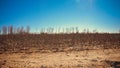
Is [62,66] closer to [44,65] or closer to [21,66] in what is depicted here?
[44,65]

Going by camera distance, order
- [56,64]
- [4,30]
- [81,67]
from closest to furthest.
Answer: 1. [81,67]
2. [56,64]
3. [4,30]

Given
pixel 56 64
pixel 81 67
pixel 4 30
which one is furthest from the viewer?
pixel 4 30

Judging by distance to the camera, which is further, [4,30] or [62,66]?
[4,30]

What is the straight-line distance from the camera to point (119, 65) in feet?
29.2

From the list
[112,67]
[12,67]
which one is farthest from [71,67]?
[12,67]

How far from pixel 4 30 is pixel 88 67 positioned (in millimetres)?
77367

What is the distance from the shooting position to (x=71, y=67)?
344 inches

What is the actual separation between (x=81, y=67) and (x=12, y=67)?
467cm

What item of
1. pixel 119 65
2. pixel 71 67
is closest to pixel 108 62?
pixel 119 65

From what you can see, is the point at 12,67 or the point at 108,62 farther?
the point at 108,62

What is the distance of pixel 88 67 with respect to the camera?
8.71 meters

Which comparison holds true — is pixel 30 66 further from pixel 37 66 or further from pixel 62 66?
pixel 62 66

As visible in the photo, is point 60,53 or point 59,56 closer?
point 59,56

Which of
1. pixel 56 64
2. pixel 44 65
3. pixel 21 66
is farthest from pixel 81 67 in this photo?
pixel 21 66
